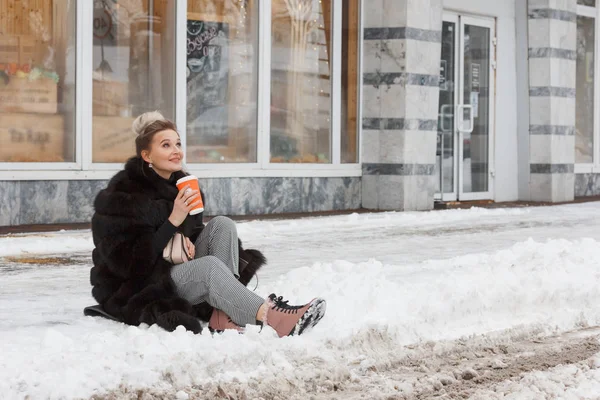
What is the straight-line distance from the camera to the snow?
5371 millimetres

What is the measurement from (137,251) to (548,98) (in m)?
14.7

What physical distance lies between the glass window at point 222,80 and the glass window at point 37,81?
1.85 m

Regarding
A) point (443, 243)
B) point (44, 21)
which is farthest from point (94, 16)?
point (443, 243)

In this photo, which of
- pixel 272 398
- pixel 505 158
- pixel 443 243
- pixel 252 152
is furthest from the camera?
pixel 505 158

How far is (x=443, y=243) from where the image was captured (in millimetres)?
12234

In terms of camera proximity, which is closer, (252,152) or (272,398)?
(272,398)

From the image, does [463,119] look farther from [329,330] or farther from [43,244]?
[329,330]

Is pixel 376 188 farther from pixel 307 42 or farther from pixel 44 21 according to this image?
pixel 44 21

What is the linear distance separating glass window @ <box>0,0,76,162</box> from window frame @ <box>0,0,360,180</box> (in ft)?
0.36

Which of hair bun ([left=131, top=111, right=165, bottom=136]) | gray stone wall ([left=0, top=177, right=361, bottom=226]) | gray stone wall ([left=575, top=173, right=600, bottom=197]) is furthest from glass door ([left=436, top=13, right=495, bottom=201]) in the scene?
hair bun ([left=131, top=111, right=165, bottom=136])

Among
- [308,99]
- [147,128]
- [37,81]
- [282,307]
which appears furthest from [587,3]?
[282,307]

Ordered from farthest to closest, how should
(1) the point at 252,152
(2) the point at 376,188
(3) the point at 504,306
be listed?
(2) the point at 376,188 < (1) the point at 252,152 < (3) the point at 504,306

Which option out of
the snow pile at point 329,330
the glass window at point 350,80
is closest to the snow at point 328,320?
the snow pile at point 329,330

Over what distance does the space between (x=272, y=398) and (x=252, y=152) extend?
10751 millimetres
